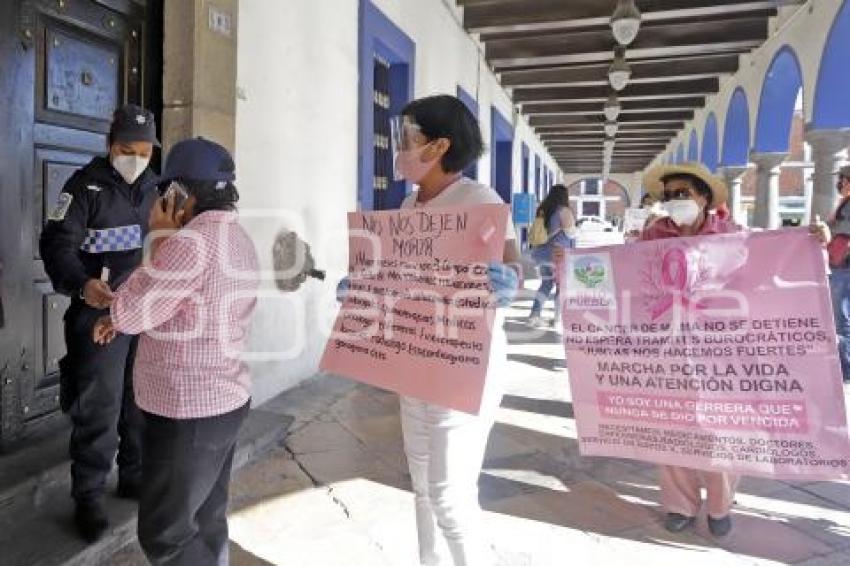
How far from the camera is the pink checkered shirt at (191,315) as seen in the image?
5.02ft

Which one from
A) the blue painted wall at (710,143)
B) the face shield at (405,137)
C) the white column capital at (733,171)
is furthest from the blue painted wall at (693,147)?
the face shield at (405,137)

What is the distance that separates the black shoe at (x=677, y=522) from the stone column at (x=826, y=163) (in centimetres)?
498

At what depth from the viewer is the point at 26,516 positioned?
2.31 meters

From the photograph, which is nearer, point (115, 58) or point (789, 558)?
point (789, 558)

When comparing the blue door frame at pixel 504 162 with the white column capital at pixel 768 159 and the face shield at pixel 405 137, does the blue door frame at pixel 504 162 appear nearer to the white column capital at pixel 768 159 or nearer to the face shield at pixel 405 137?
the white column capital at pixel 768 159

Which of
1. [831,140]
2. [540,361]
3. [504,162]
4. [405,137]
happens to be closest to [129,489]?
[405,137]

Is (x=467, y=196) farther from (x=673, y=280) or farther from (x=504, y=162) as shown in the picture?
(x=504, y=162)

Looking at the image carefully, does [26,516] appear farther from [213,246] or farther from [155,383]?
[213,246]

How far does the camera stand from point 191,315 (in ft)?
5.24

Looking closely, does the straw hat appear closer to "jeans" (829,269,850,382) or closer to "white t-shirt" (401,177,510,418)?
"white t-shirt" (401,177,510,418)

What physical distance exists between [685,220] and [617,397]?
72cm

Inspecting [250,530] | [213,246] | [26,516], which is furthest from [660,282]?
[26,516]

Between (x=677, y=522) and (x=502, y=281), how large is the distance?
1508 mm

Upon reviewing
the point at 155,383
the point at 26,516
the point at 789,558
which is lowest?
the point at 789,558
